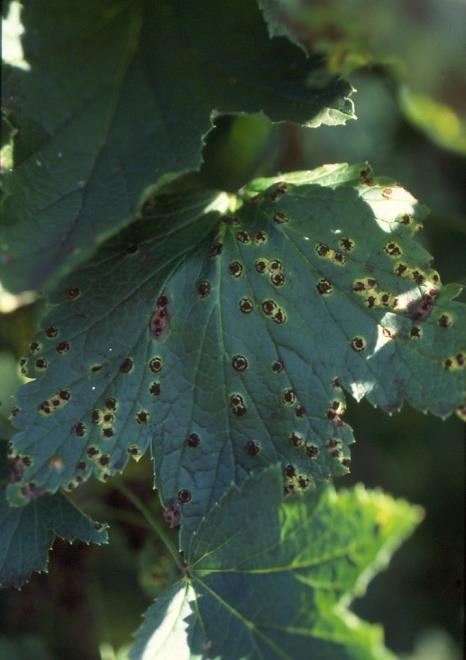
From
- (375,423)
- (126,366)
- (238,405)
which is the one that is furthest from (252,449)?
(375,423)

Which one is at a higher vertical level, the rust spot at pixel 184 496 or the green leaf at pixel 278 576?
the rust spot at pixel 184 496

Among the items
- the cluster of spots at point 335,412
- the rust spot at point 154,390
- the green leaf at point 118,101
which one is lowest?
the cluster of spots at point 335,412

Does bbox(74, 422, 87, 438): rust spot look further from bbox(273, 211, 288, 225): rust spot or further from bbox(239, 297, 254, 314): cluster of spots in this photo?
bbox(273, 211, 288, 225): rust spot

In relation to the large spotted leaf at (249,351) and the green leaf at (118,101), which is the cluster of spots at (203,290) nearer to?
the large spotted leaf at (249,351)

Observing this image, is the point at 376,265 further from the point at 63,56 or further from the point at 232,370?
the point at 63,56

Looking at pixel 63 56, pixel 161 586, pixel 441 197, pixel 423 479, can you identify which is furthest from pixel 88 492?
pixel 441 197

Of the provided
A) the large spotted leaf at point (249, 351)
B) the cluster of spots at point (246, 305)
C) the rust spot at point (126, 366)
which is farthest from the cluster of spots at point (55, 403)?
the cluster of spots at point (246, 305)

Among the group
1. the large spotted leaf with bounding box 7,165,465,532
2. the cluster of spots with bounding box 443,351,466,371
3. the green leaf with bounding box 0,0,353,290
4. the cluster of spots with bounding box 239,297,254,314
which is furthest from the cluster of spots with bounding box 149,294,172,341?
the cluster of spots with bounding box 443,351,466,371
